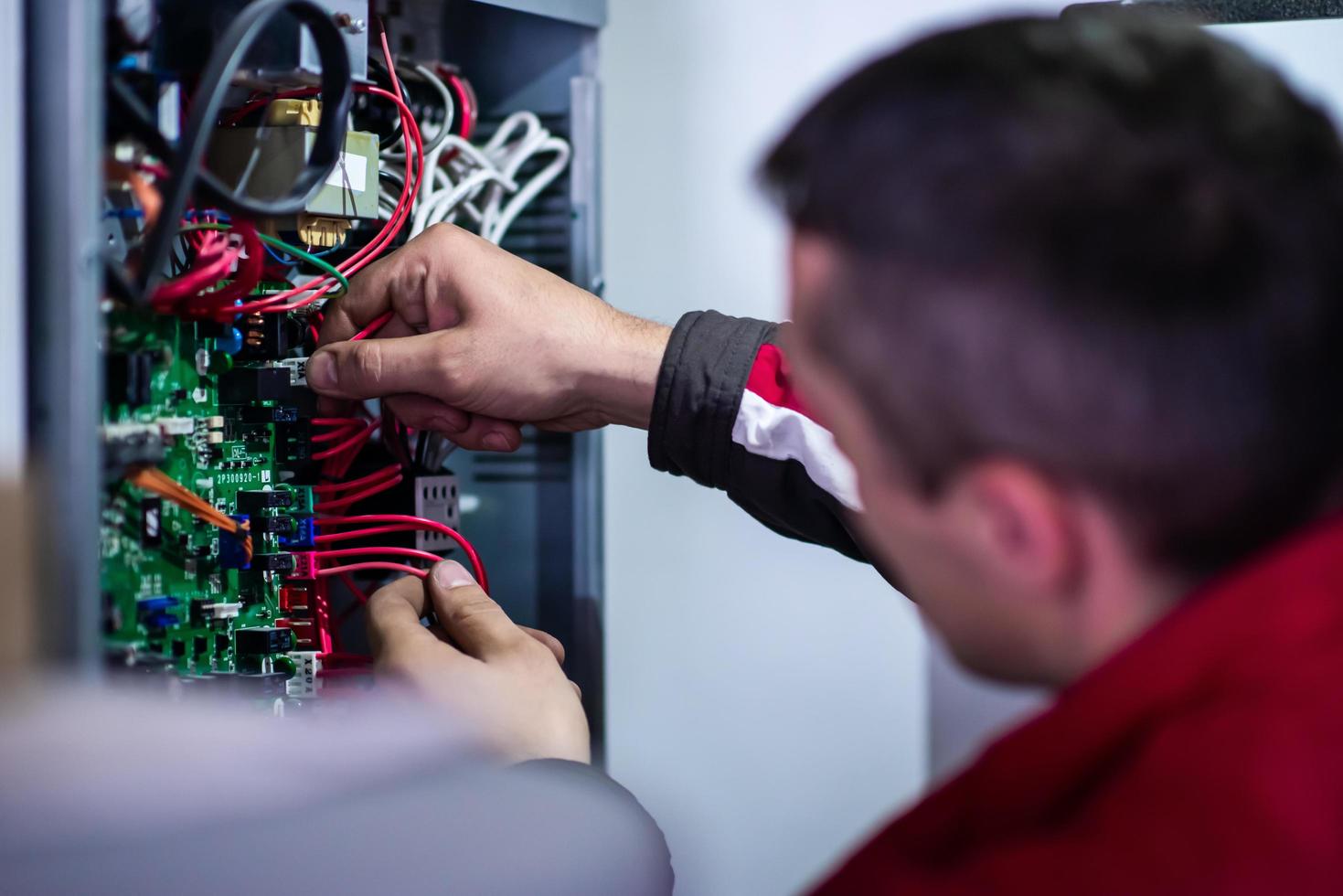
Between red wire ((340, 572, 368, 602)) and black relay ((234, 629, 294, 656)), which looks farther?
red wire ((340, 572, 368, 602))

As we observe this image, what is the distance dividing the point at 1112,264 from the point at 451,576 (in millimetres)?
636

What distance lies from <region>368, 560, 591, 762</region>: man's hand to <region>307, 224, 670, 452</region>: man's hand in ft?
0.58

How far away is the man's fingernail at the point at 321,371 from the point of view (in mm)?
996

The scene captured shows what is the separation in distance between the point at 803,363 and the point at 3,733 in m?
0.42

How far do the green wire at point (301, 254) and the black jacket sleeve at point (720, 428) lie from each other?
29cm

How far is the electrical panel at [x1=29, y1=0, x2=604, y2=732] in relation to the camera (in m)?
0.73

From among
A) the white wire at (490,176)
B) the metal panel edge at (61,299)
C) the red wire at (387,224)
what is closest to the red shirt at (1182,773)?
the metal panel edge at (61,299)

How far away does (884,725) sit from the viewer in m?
1.93

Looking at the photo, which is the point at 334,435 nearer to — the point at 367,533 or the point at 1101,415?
the point at 367,533

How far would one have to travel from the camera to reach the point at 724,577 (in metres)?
1.79

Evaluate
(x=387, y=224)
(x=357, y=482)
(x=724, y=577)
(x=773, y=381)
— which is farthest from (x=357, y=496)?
(x=724, y=577)

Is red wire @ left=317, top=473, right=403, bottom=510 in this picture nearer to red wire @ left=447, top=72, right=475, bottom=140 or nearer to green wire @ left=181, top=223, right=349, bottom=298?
green wire @ left=181, top=223, right=349, bottom=298

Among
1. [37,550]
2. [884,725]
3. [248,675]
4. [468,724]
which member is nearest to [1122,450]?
[468,724]

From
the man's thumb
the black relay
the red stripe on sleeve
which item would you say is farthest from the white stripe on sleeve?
the black relay
